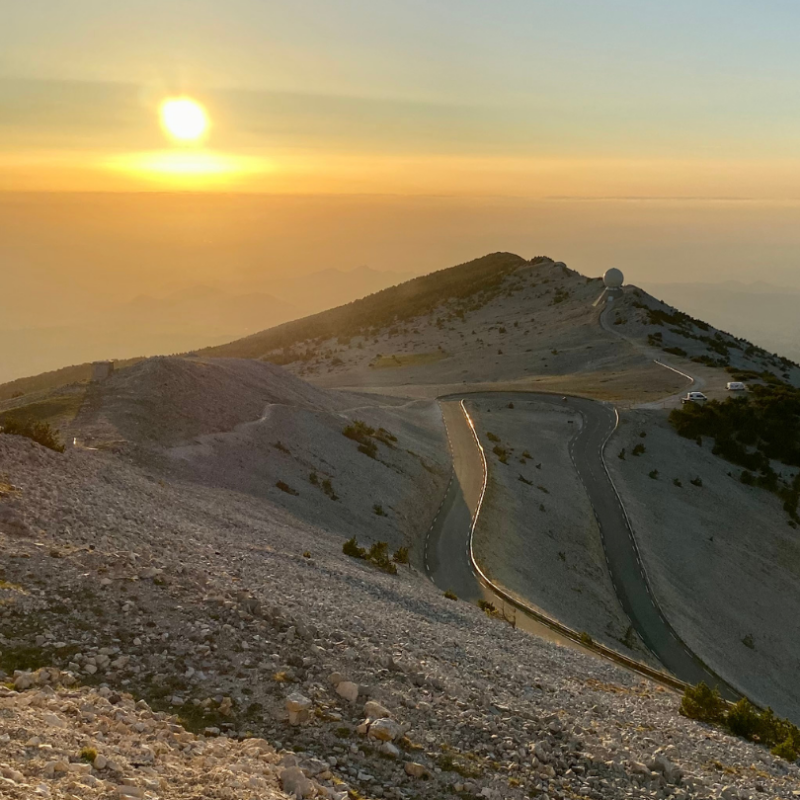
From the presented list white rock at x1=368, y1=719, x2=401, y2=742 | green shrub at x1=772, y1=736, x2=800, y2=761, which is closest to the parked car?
green shrub at x1=772, y1=736, x2=800, y2=761

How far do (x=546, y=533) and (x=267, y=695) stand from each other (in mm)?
28688

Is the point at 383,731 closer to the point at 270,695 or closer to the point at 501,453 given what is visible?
the point at 270,695

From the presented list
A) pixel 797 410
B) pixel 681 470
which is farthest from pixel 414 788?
pixel 797 410

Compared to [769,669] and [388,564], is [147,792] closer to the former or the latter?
[388,564]

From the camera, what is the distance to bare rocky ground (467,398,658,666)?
3144cm

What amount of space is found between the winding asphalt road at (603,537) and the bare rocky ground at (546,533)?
670 mm

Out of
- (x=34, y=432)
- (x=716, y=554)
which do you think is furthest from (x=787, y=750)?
(x=716, y=554)

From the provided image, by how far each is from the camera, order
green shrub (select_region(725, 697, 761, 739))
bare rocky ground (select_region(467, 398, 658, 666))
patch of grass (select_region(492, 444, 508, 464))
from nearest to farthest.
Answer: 1. green shrub (select_region(725, 697, 761, 739))
2. bare rocky ground (select_region(467, 398, 658, 666))
3. patch of grass (select_region(492, 444, 508, 464))

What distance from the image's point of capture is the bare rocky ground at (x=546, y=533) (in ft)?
103

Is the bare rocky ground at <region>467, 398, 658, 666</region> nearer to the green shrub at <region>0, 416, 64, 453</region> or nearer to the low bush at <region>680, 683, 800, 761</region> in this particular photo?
the low bush at <region>680, 683, 800, 761</region>

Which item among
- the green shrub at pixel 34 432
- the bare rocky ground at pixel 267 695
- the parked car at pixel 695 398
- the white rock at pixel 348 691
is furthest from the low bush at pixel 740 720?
the parked car at pixel 695 398

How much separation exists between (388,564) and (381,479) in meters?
11.7

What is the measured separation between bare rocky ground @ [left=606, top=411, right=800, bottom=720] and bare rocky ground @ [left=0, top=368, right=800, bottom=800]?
15.8m

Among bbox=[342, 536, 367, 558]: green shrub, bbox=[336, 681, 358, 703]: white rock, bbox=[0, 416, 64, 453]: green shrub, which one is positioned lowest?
bbox=[336, 681, 358, 703]: white rock
